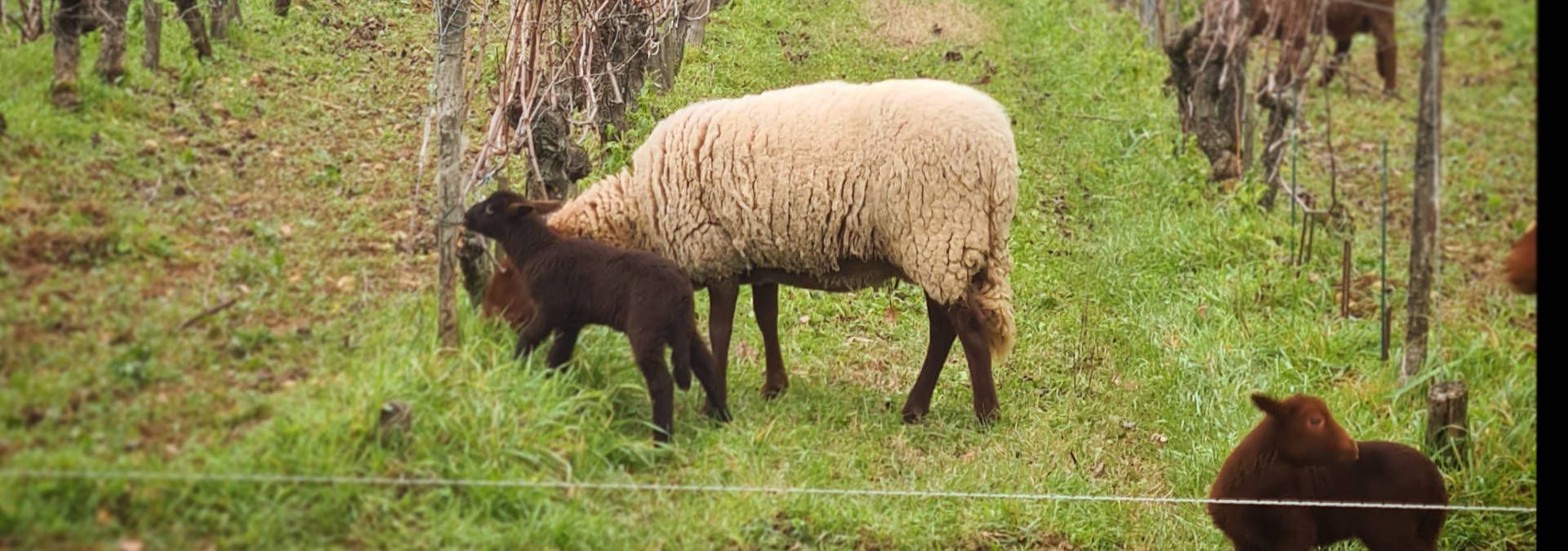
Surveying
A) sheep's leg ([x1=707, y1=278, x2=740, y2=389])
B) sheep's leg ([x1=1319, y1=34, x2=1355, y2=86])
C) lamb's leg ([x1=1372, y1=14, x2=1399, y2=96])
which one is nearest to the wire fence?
sheep's leg ([x1=707, y1=278, x2=740, y2=389])

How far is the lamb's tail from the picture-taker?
3.58m

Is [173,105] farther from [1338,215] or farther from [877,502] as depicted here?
[1338,215]

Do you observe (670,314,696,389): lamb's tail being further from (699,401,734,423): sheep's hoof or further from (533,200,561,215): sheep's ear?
(533,200,561,215): sheep's ear

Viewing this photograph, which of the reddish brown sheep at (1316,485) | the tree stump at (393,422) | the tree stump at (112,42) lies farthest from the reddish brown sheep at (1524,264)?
the tree stump at (112,42)

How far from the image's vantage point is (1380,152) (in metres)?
5.69

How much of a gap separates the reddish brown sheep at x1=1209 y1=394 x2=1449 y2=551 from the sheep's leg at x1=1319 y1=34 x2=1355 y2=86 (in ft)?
5.49

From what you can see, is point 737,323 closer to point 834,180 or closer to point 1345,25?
point 834,180

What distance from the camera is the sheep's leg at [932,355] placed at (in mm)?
4180

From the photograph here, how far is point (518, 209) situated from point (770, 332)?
82 cm

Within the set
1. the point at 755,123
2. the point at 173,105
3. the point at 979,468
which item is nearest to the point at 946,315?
the point at 979,468

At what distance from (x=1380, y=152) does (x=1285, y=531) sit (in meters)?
1.88

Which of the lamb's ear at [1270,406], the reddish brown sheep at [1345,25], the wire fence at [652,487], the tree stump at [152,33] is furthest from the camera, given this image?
the reddish brown sheep at [1345,25]

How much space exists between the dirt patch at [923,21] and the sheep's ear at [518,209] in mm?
1390

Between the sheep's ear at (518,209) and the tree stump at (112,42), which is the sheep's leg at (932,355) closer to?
the sheep's ear at (518,209)
